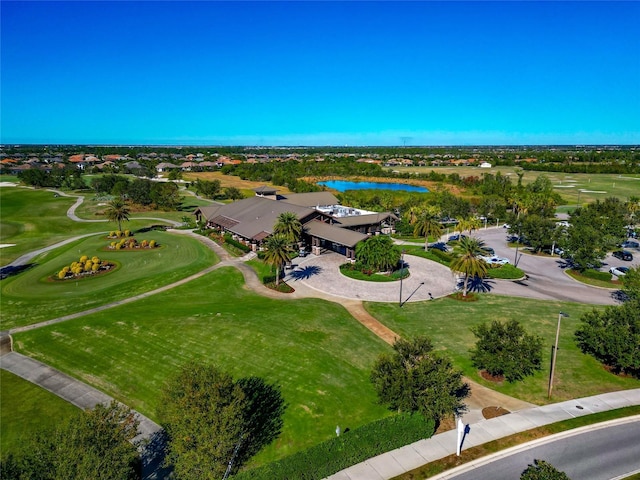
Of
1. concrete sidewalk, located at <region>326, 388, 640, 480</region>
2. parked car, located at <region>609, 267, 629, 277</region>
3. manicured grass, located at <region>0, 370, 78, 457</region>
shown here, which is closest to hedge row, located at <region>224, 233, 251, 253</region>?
manicured grass, located at <region>0, 370, 78, 457</region>

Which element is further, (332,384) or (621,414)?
(332,384)

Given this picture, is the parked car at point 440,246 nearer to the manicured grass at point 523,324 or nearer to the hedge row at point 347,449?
the manicured grass at point 523,324

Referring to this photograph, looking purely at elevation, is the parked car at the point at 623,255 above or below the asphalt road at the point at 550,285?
above

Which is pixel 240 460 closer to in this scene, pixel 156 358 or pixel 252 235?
pixel 156 358

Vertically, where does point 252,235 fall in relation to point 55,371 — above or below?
above

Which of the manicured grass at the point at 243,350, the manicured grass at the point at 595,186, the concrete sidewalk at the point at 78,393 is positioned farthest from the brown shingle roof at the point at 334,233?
the manicured grass at the point at 595,186

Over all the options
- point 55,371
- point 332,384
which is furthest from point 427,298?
point 55,371

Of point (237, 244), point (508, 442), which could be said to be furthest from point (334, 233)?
point (508, 442)

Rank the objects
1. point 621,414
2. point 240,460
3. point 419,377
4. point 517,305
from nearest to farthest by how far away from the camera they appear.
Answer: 1. point 240,460
2. point 419,377
3. point 621,414
4. point 517,305
